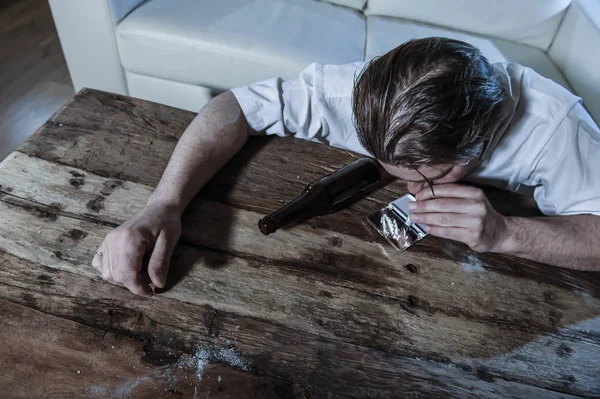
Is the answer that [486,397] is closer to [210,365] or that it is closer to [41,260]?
[210,365]

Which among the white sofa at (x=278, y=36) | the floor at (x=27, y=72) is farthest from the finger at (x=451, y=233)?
the floor at (x=27, y=72)

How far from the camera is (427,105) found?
0.69 meters

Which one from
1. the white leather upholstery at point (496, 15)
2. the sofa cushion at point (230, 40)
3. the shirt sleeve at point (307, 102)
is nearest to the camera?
the shirt sleeve at point (307, 102)

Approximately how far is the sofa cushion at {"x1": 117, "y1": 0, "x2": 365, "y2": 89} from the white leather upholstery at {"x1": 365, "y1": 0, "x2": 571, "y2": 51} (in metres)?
0.27

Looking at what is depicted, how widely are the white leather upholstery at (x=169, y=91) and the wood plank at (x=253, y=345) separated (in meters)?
1.08

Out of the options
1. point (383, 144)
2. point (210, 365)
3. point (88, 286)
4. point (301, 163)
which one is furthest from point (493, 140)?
point (88, 286)

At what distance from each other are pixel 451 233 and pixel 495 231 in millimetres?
74

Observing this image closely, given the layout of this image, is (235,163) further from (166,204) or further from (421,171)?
(421,171)

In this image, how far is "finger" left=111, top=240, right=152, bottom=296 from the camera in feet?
2.21

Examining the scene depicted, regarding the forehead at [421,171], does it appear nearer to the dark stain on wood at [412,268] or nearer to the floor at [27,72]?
the dark stain on wood at [412,268]

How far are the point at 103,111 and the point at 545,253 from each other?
3.03 ft

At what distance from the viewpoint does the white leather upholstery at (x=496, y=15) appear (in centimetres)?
163

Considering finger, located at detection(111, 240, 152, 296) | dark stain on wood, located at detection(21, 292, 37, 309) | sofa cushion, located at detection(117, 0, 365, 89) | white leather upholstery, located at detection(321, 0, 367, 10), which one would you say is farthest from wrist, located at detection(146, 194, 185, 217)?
white leather upholstery, located at detection(321, 0, 367, 10)

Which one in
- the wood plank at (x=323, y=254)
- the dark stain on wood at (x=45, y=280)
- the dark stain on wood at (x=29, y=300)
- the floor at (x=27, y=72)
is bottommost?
the floor at (x=27, y=72)
